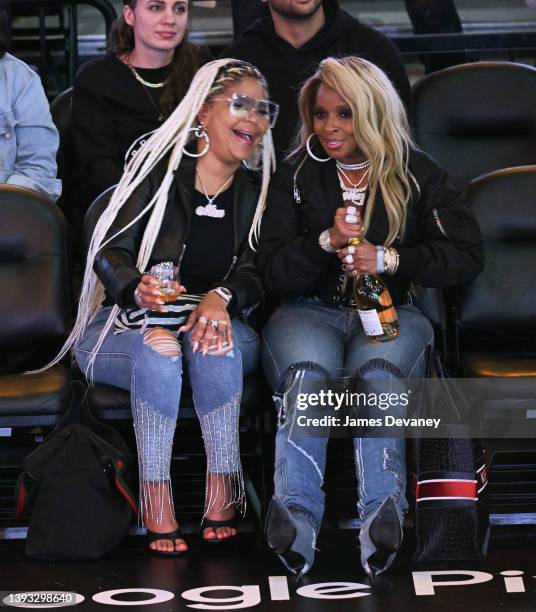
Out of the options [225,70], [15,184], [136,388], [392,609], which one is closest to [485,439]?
[392,609]

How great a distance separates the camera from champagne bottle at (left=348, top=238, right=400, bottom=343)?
124 inches

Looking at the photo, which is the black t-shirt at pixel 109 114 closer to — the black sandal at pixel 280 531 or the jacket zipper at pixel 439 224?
the jacket zipper at pixel 439 224

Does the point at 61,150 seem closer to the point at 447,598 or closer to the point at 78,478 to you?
the point at 78,478

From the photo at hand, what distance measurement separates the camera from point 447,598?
2.77 meters

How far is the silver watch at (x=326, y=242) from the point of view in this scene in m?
3.23

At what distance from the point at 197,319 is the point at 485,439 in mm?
839

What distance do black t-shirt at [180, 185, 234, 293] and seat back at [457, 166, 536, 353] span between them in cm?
71

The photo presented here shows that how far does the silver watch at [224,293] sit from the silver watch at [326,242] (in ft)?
0.91

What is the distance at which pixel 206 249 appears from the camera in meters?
3.39

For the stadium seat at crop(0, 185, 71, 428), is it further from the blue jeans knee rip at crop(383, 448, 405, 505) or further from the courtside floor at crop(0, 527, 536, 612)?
the blue jeans knee rip at crop(383, 448, 405, 505)

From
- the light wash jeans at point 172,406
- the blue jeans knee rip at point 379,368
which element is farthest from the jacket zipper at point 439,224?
the light wash jeans at point 172,406

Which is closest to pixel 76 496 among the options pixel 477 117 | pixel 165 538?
pixel 165 538

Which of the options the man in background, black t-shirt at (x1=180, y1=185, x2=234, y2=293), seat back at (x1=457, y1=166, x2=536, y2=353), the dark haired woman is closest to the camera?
black t-shirt at (x1=180, y1=185, x2=234, y2=293)

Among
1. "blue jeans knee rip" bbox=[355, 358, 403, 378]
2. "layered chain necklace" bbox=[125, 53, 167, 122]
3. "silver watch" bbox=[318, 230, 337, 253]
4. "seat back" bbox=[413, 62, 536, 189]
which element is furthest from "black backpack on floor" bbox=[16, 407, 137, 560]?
"seat back" bbox=[413, 62, 536, 189]
